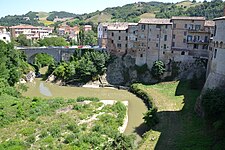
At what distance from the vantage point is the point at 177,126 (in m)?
28.3

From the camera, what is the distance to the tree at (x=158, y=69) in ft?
162

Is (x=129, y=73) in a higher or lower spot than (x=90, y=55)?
lower

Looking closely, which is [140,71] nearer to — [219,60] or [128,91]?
[128,91]

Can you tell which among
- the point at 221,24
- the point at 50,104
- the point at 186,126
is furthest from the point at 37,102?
the point at 221,24

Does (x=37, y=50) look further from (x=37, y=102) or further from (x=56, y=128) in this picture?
(x=56, y=128)

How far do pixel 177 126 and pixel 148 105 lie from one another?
11.2m

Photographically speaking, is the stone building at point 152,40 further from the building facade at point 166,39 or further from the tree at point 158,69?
the tree at point 158,69

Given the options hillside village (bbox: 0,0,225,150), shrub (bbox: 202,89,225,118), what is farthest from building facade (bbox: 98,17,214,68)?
shrub (bbox: 202,89,225,118)

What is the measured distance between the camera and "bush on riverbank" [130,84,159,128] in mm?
29578

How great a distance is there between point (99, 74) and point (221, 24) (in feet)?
91.8

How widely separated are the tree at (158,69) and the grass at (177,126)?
7.13 metres

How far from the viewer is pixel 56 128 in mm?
26766

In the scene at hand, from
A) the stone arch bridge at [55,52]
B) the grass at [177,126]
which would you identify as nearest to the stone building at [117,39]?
the stone arch bridge at [55,52]

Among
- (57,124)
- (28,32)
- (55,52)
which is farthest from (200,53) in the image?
(28,32)
